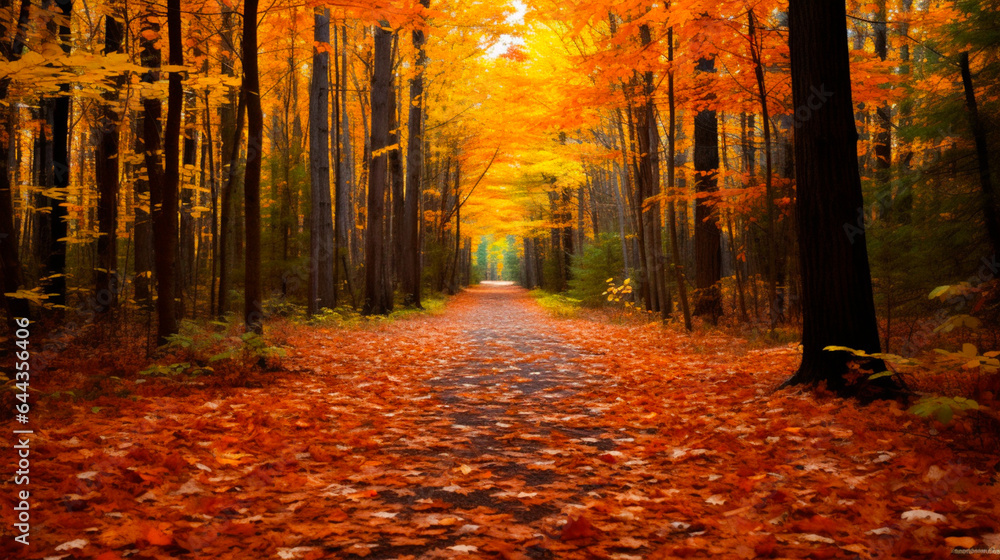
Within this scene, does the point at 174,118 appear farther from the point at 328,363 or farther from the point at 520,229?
the point at 520,229

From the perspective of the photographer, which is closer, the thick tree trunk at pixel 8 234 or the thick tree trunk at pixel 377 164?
the thick tree trunk at pixel 8 234

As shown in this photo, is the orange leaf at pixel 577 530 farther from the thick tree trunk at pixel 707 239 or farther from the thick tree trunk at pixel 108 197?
the thick tree trunk at pixel 707 239

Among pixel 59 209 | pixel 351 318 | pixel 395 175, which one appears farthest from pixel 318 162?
pixel 59 209

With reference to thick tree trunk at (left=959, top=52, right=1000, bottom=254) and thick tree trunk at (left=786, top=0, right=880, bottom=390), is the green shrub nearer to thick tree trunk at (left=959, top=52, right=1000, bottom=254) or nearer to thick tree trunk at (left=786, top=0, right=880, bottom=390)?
thick tree trunk at (left=959, top=52, right=1000, bottom=254)

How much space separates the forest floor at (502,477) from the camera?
2441 mm

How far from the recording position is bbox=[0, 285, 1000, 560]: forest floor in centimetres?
244

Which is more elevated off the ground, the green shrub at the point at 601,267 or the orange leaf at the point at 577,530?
A: the green shrub at the point at 601,267

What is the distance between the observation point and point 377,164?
1444cm

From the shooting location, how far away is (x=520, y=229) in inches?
1243

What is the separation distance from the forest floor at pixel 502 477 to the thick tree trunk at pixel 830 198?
59cm

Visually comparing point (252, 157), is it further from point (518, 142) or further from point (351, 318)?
point (518, 142)

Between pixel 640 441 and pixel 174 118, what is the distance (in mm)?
5867

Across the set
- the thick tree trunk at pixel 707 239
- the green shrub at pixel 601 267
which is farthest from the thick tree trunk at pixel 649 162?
the green shrub at pixel 601 267

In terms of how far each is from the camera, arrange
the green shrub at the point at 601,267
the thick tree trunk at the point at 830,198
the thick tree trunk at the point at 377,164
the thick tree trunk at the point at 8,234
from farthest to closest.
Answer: the green shrub at the point at 601,267, the thick tree trunk at the point at 377,164, the thick tree trunk at the point at 8,234, the thick tree trunk at the point at 830,198
